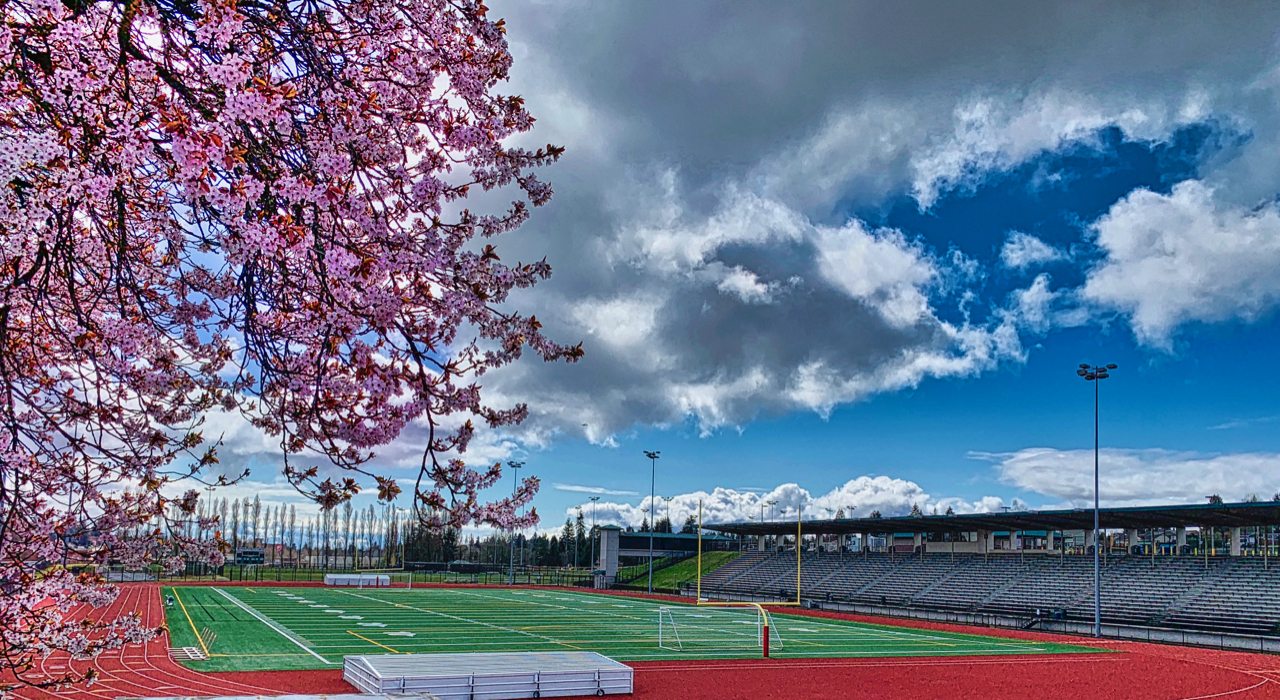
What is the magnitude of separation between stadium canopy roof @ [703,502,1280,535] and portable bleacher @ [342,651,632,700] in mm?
31671

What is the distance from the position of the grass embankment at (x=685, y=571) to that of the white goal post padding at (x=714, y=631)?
24585 millimetres

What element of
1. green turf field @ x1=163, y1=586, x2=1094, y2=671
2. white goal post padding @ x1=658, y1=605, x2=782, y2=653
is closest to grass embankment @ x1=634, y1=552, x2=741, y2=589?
green turf field @ x1=163, y1=586, x2=1094, y2=671

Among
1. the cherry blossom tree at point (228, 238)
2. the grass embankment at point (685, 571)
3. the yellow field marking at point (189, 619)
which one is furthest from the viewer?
→ the grass embankment at point (685, 571)

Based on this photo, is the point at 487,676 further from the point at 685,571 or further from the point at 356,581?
the point at 685,571

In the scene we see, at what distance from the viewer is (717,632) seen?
3441cm

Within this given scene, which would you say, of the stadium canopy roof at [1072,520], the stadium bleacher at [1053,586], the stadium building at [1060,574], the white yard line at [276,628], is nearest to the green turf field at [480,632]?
the white yard line at [276,628]

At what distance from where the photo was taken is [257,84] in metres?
4.35

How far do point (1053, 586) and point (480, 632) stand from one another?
3046 centimetres

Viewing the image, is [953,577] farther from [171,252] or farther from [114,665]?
[171,252]

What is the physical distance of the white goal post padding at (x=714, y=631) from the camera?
29844mm

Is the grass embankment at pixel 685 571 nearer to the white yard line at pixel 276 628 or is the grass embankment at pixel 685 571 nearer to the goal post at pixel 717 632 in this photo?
the goal post at pixel 717 632

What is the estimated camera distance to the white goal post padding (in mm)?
29844

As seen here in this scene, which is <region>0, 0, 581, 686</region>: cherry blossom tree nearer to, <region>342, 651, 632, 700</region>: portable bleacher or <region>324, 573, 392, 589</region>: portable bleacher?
<region>342, 651, 632, 700</region>: portable bleacher

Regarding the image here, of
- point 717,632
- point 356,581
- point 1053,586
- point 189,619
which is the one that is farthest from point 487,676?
point 356,581
